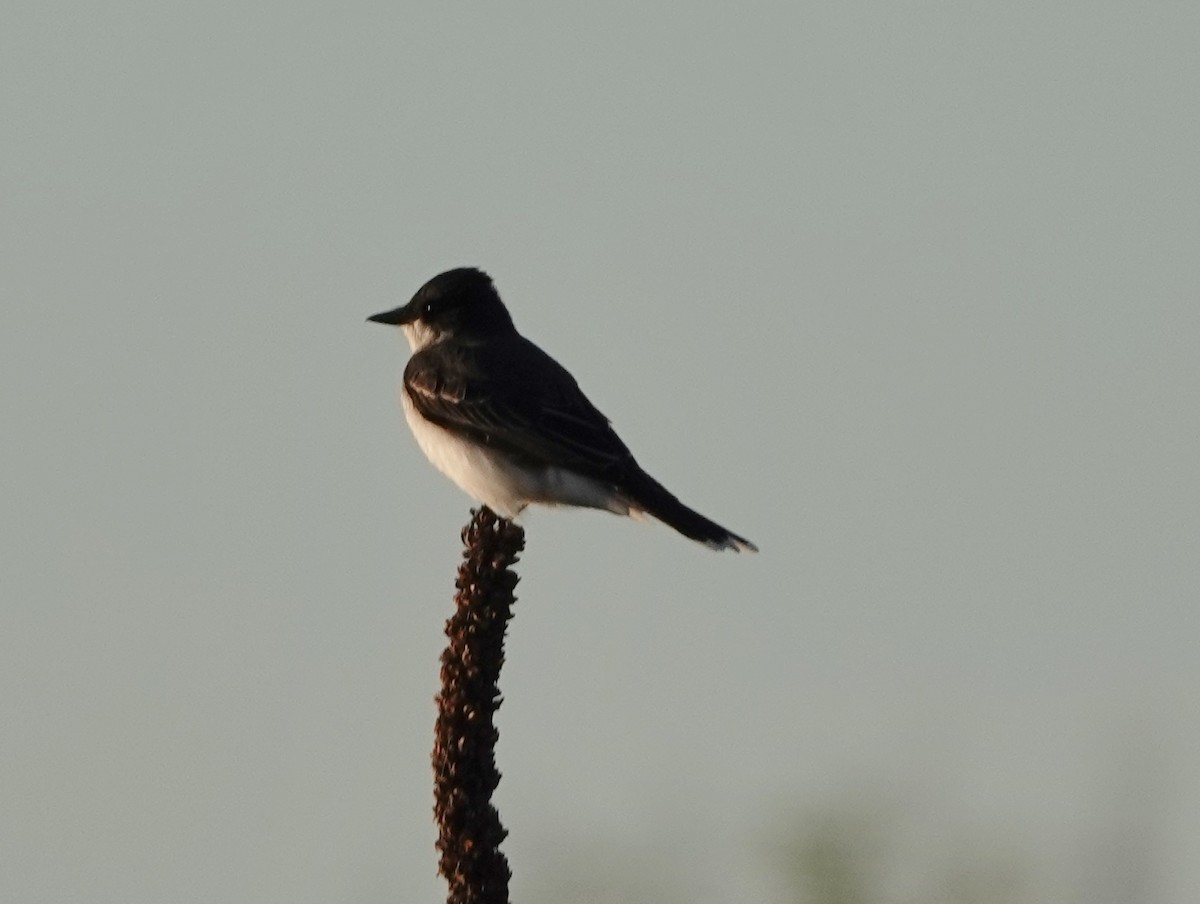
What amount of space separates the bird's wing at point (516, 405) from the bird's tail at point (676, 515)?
0.38 ft

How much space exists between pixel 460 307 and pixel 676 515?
2.74 metres

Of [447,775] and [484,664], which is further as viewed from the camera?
[484,664]

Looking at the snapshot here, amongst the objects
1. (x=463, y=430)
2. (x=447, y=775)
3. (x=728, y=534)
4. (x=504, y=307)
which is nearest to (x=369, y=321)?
(x=504, y=307)

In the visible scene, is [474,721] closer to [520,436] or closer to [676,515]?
[676,515]

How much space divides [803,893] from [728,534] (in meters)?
1.89

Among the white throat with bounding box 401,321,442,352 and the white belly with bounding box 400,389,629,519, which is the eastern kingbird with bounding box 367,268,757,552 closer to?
the white belly with bounding box 400,389,629,519

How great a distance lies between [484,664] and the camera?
6.83m

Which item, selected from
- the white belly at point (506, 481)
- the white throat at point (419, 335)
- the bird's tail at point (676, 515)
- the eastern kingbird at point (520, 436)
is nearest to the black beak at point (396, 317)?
the white throat at point (419, 335)

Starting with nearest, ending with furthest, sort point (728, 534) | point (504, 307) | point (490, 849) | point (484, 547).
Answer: point (490, 849), point (484, 547), point (728, 534), point (504, 307)

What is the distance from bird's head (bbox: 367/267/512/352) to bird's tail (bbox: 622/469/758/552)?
86.6 inches

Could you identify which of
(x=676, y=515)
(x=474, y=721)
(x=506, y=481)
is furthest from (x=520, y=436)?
(x=474, y=721)

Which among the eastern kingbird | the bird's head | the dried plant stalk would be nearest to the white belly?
the eastern kingbird

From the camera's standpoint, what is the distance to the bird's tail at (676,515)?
10.6 m

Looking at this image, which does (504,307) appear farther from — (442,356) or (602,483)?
(602,483)
